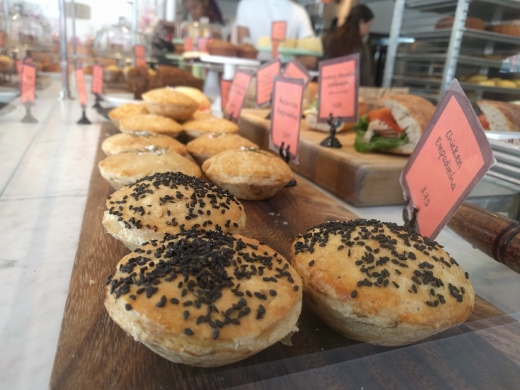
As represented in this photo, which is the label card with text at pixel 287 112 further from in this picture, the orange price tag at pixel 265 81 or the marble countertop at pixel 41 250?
the orange price tag at pixel 265 81

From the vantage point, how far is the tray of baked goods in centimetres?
100

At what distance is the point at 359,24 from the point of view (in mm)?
6867

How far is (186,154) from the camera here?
3.16m

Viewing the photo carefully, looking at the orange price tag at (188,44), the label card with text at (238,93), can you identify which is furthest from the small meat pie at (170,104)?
the orange price tag at (188,44)

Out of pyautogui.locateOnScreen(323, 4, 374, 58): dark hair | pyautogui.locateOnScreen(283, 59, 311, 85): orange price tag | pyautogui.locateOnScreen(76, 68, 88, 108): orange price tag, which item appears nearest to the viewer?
pyautogui.locateOnScreen(283, 59, 311, 85): orange price tag

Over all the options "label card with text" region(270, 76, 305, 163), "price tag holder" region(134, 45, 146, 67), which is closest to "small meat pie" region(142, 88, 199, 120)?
"label card with text" region(270, 76, 305, 163)

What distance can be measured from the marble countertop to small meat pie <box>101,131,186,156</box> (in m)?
0.32

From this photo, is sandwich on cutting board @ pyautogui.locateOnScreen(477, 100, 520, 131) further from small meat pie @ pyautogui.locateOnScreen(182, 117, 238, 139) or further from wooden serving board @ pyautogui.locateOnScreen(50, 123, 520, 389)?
small meat pie @ pyautogui.locateOnScreen(182, 117, 238, 139)

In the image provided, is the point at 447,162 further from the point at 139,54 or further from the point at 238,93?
the point at 139,54

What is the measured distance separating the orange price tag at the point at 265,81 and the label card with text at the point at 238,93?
0.19m

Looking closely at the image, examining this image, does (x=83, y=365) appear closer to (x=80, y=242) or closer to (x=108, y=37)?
(x=80, y=242)

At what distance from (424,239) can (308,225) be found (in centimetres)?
82

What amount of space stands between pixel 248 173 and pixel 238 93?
1.89 m

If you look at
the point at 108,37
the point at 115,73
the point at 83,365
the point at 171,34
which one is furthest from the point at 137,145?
the point at 171,34
